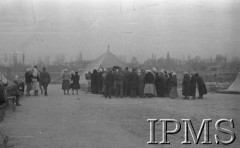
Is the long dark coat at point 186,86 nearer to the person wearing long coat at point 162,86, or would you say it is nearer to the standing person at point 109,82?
the person wearing long coat at point 162,86

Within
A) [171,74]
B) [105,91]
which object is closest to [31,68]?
[105,91]

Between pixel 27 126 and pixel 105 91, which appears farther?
pixel 105 91

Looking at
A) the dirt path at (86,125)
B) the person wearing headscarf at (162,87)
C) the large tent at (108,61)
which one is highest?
the large tent at (108,61)

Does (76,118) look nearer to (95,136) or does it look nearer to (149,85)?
(95,136)

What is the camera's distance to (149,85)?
21.0 metres

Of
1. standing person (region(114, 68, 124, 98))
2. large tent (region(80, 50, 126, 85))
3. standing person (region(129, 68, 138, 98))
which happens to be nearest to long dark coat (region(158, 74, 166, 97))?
standing person (region(129, 68, 138, 98))

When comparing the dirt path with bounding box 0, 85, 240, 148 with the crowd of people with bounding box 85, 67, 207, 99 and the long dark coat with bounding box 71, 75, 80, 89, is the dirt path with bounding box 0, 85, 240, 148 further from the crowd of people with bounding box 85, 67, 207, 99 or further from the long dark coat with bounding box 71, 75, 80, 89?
the long dark coat with bounding box 71, 75, 80, 89

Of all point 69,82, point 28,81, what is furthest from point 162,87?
point 28,81

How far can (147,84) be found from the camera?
21062 millimetres

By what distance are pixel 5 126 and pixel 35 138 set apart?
80.1 inches

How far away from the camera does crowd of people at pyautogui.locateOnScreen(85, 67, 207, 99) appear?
20883 mm

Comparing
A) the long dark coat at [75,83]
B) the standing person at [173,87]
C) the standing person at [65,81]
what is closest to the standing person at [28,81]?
the standing person at [65,81]

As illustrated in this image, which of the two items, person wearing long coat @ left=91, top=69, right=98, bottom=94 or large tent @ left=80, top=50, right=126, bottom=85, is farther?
large tent @ left=80, top=50, right=126, bottom=85

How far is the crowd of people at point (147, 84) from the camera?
2088 cm
